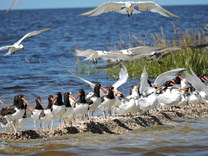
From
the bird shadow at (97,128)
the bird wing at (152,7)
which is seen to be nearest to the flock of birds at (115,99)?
the bird shadow at (97,128)

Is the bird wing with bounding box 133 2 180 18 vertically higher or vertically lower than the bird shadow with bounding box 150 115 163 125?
higher

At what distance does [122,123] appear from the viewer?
9648 mm

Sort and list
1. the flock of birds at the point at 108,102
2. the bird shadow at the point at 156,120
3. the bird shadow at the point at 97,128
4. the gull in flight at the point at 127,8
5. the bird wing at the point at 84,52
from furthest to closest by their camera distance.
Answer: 1. the gull in flight at the point at 127,8
2. the bird wing at the point at 84,52
3. the bird shadow at the point at 156,120
4. the bird shadow at the point at 97,128
5. the flock of birds at the point at 108,102

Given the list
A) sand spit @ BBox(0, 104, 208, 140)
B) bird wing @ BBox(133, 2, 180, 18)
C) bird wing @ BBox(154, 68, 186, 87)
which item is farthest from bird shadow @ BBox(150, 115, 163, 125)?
bird wing @ BBox(133, 2, 180, 18)

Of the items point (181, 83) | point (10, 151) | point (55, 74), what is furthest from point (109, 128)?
point (55, 74)

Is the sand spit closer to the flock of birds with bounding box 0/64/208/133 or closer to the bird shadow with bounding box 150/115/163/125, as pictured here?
the bird shadow with bounding box 150/115/163/125

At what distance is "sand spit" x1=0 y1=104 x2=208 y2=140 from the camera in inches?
341

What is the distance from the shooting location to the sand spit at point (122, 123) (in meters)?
8.67

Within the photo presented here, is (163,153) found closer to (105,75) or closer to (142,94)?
(142,94)

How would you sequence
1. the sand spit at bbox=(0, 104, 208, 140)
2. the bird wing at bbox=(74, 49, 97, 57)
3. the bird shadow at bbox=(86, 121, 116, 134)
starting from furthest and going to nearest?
the bird wing at bbox=(74, 49, 97, 57) → the bird shadow at bbox=(86, 121, 116, 134) → the sand spit at bbox=(0, 104, 208, 140)

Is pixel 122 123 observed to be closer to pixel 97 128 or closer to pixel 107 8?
pixel 97 128

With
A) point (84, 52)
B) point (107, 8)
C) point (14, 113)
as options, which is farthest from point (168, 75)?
point (107, 8)

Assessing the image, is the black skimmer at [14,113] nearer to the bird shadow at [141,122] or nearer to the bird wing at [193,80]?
the bird shadow at [141,122]

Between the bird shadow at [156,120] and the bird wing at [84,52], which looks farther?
the bird wing at [84,52]
